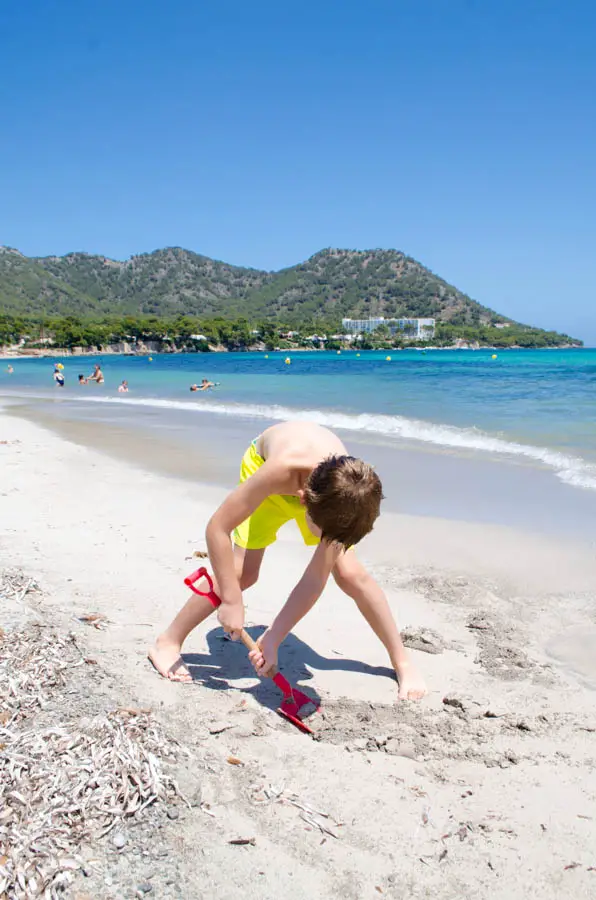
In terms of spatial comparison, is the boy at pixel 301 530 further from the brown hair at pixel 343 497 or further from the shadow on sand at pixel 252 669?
the shadow on sand at pixel 252 669

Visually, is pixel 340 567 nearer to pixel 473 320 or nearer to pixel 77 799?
pixel 77 799

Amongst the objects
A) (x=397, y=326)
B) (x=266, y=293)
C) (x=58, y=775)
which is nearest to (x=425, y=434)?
(x=58, y=775)

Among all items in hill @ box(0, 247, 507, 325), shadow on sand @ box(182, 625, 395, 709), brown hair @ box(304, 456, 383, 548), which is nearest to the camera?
brown hair @ box(304, 456, 383, 548)

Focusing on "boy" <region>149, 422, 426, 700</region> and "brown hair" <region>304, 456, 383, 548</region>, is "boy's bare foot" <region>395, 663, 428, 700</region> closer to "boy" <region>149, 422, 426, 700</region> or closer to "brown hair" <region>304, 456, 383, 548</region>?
"boy" <region>149, 422, 426, 700</region>

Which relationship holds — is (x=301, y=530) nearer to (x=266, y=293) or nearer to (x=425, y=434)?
(x=425, y=434)

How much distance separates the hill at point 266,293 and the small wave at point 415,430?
151755 millimetres

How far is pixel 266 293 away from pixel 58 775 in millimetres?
201485

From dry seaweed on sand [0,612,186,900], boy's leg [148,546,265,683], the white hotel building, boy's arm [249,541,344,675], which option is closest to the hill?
the white hotel building

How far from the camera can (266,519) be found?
300cm

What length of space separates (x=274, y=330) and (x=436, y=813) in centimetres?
13989

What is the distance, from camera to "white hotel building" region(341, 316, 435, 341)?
6373 inches

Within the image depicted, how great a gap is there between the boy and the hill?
16852 cm

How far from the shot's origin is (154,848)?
6.37 ft

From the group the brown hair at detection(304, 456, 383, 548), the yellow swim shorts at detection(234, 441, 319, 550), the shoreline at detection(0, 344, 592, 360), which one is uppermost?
the shoreline at detection(0, 344, 592, 360)
